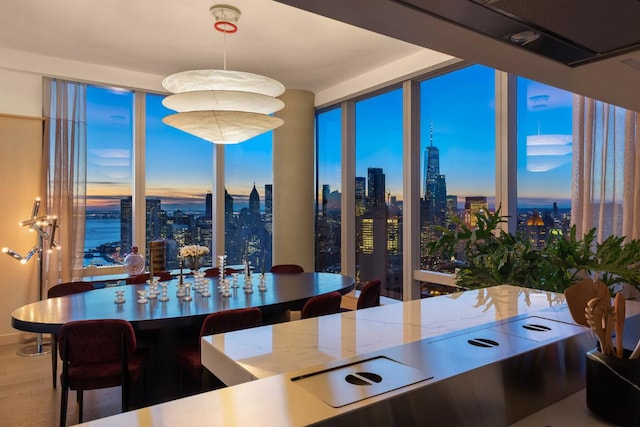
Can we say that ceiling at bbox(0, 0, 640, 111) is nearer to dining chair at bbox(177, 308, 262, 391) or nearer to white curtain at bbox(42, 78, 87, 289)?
white curtain at bbox(42, 78, 87, 289)

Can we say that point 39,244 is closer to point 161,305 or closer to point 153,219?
point 153,219

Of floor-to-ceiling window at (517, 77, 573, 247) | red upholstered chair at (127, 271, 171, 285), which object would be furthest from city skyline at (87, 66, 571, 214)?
red upholstered chair at (127, 271, 171, 285)

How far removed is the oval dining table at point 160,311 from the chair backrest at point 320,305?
25 centimetres

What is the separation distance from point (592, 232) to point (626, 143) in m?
0.72

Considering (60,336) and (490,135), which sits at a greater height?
(490,135)

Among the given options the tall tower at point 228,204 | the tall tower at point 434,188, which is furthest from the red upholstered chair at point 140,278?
the tall tower at point 434,188

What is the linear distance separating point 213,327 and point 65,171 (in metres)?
3.53

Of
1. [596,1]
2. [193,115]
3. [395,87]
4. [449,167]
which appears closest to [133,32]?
[193,115]

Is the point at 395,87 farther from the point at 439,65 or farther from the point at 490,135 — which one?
the point at 490,135

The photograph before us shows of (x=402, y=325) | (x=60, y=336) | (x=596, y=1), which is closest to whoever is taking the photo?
(x=596, y=1)

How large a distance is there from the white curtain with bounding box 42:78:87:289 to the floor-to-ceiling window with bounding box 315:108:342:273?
315 centimetres

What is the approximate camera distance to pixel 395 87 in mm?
5195

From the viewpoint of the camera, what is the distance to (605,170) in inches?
118

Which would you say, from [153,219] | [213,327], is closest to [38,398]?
[213,327]
